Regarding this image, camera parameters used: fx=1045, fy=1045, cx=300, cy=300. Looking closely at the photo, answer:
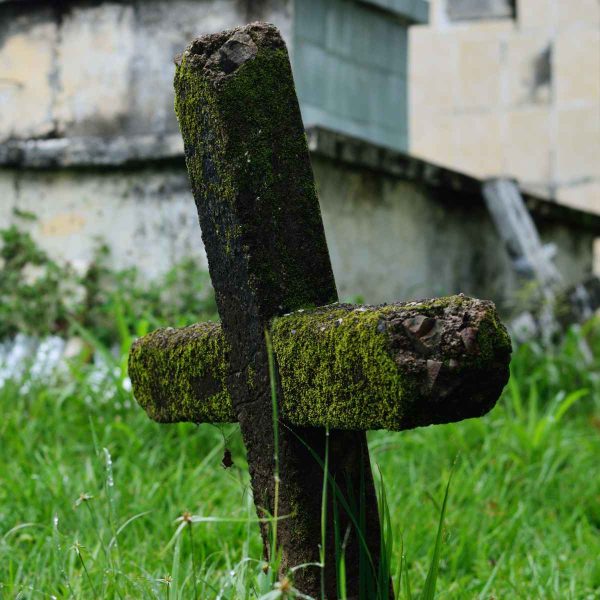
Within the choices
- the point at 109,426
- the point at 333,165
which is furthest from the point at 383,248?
the point at 109,426

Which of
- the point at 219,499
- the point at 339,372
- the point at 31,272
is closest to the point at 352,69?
the point at 31,272

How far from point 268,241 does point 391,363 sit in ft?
1.26

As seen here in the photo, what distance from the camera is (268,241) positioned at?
177cm

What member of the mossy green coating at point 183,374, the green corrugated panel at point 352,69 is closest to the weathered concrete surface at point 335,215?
the green corrugated panel at point 352,69

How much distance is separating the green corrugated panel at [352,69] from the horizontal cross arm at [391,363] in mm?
3508

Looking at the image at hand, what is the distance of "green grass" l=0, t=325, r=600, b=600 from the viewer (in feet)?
7.84

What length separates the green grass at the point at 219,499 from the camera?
2389 mm

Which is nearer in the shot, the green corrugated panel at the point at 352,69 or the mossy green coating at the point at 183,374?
the mossy green coating at the point at 183,374

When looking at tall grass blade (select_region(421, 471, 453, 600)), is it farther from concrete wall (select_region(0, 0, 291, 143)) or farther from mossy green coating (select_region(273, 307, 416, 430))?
concrete wall (select_region(0, 0, 291, 143))

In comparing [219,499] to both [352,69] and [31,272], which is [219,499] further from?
[352,69]

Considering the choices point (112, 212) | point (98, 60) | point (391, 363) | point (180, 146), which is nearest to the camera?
point (391, 363)

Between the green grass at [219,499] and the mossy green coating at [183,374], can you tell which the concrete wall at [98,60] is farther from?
the mossy green coating at [183,374]

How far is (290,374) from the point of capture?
5.57 feet

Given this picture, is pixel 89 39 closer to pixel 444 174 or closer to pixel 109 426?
pixel 444 174
